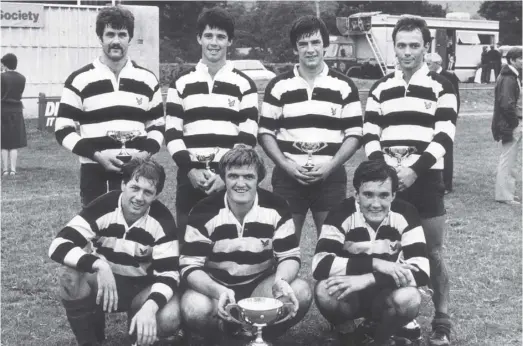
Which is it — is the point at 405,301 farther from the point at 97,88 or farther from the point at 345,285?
the point at 97,88

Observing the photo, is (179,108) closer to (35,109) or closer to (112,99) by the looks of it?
(112,99)

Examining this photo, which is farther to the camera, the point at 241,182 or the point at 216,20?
the point at 216,20

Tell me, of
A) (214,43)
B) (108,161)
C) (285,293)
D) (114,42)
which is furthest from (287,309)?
(114,42)

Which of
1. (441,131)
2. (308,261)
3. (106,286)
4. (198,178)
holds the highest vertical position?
(441,131)

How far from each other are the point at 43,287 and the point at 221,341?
6.17 feet

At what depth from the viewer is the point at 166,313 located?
136 inches

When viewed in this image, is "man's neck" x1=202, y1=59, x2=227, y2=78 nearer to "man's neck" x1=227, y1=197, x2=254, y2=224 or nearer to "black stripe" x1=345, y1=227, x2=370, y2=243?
"man's neck" x1=227, y1=197, x2=254, y2=224

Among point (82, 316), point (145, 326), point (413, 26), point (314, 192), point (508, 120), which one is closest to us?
point (145, 326)

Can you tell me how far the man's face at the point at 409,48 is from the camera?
3.76 metres

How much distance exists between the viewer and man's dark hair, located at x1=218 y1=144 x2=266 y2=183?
349 cm

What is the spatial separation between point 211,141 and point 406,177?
1.08 meters

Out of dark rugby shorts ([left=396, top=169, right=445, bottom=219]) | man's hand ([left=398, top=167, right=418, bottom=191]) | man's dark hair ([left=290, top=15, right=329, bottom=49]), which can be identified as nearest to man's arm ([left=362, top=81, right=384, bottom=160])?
man's hand ([left=398, top=167, right=418, bottom=191])

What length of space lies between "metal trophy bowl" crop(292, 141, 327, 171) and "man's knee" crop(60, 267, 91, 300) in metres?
1.33

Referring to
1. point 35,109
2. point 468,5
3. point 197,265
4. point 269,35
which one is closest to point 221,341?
point 197,265
